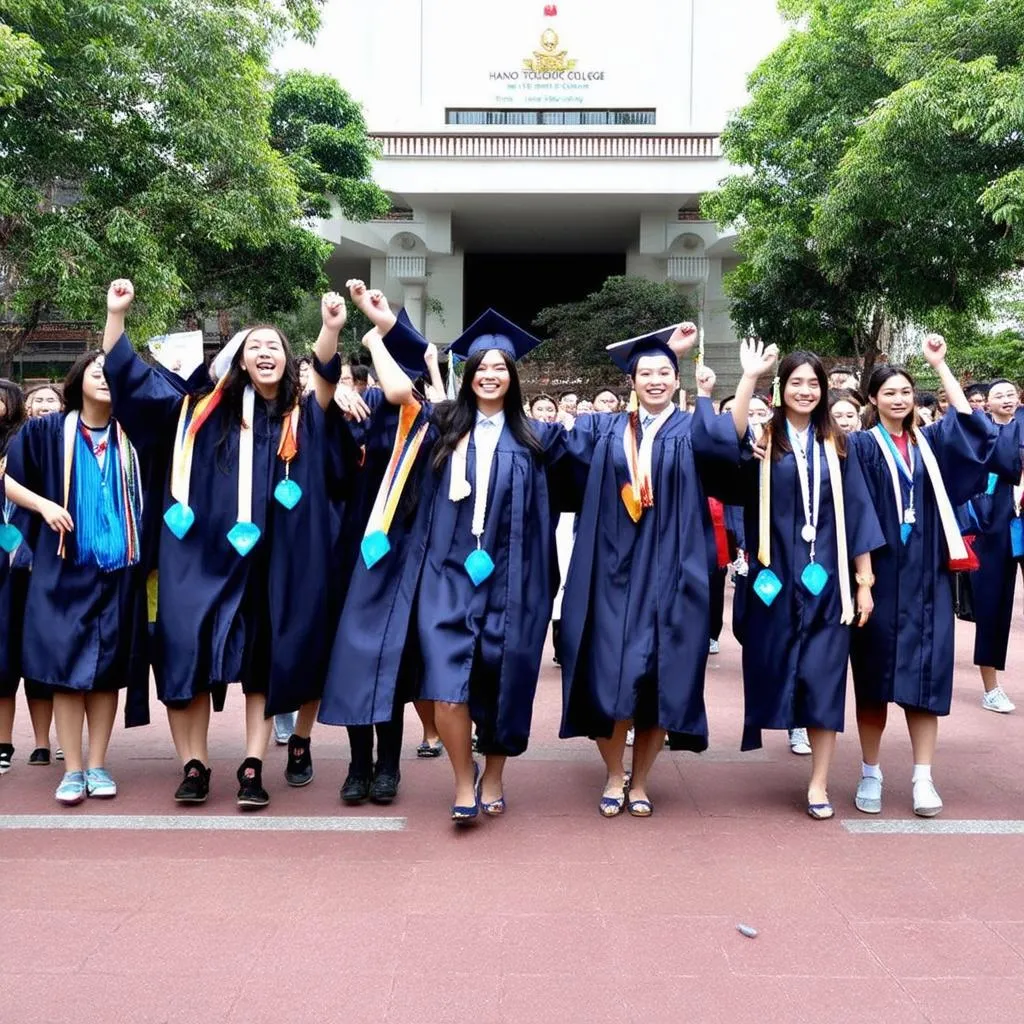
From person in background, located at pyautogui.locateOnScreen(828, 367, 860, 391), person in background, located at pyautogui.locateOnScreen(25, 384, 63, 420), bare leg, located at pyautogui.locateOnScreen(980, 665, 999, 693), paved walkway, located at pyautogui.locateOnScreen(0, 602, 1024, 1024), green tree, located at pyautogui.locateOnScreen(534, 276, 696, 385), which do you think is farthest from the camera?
green tree, located at pyautogui.locateOnScreen(534, 276, 696, 385)

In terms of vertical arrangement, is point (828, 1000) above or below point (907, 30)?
below

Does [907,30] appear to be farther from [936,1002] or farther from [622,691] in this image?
[936,1002]

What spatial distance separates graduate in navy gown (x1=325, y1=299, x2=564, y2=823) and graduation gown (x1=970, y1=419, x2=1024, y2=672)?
9.82 feet

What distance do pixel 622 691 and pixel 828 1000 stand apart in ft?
5.36

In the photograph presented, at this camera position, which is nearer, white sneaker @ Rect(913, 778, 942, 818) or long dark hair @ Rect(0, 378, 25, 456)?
white sneaker @ Rect(913, 778, 942, 818)

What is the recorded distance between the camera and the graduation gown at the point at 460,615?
434 centimetres

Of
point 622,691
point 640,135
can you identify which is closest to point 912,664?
point 622,691

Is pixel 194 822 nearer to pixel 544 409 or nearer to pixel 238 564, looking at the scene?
pixel 238 564

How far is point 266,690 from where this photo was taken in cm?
461

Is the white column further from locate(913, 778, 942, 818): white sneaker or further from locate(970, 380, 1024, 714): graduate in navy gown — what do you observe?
locate(913, 778, 942, 818): white sneaker

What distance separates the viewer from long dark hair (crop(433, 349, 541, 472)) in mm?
4512

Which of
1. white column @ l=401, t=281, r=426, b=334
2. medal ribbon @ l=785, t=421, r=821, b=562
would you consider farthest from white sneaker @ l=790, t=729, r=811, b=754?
white column @ l=401, t=281, r=426, b=334

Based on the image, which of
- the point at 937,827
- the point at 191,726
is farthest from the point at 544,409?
the point at 937,827

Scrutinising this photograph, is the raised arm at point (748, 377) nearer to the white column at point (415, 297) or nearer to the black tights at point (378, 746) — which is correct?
the black tights at point (378, 746)
